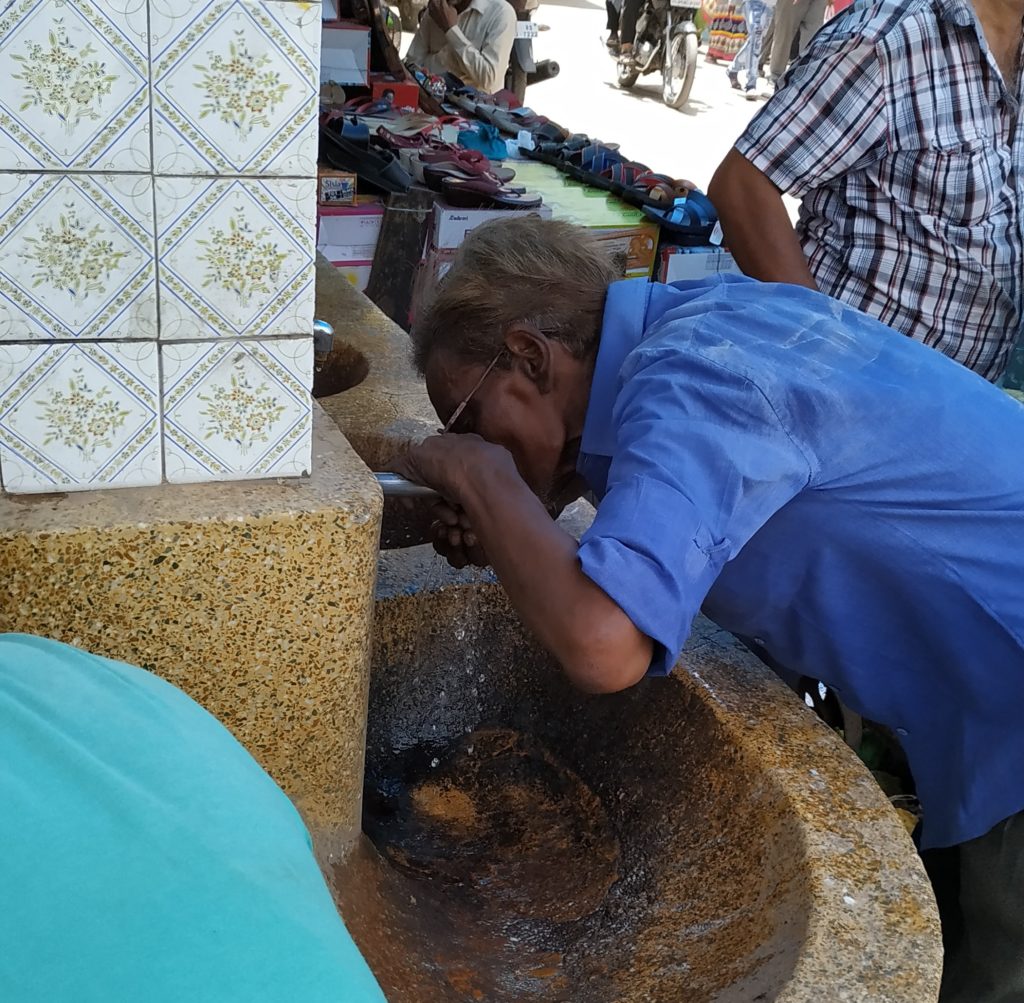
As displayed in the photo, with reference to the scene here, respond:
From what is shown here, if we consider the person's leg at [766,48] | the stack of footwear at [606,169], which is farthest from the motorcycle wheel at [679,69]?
the stack of footwear at [606,169]

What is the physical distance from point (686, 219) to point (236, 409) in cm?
288

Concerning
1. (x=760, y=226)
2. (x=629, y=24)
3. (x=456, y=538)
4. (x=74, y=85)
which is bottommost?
(x=629, y=24)

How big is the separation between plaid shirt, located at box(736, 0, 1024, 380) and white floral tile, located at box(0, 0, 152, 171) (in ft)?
4.79

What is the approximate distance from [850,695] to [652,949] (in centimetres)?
44

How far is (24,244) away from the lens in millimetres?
940

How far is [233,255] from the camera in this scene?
3.30ft

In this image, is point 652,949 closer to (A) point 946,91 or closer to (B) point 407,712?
(B) point 407,712

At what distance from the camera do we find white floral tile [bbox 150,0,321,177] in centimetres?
92

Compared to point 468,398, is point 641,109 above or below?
below

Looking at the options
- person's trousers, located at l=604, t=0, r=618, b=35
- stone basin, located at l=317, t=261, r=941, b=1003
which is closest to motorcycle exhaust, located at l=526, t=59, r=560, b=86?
person's trousers, located at l=604, t=0, r=618, b=35

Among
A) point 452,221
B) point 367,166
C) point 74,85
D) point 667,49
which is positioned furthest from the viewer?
point 667,49

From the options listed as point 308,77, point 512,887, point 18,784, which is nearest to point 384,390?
point 512,887

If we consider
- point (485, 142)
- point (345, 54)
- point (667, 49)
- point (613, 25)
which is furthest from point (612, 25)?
point (485, 142)

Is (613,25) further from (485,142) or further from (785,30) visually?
(485,142)
